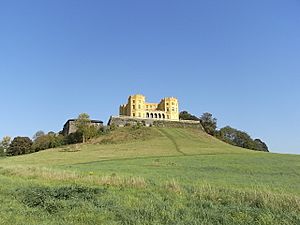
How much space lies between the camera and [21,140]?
129 meters

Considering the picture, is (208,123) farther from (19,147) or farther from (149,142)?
(19,147)

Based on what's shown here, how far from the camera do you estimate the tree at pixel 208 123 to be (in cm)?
14549

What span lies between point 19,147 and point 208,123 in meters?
73.8

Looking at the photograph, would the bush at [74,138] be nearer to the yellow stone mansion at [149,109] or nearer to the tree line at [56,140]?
the tree line at [56,140]

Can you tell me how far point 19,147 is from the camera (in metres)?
127

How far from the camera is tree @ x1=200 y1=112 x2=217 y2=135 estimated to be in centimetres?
14549

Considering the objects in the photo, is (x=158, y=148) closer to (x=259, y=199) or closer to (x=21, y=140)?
(x=21, y=140)

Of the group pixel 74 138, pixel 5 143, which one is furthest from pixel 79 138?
pixel 5 143

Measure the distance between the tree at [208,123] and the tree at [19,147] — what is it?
224 feet

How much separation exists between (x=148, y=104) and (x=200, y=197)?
520 feet

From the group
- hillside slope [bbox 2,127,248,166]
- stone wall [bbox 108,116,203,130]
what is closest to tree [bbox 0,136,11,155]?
hillside slope [bbox 2,127,248,166]

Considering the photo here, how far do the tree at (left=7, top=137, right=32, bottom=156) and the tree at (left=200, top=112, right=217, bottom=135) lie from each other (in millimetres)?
68413

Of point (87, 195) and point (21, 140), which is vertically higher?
point (21, 140)

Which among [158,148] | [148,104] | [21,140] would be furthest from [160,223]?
[148,104]
